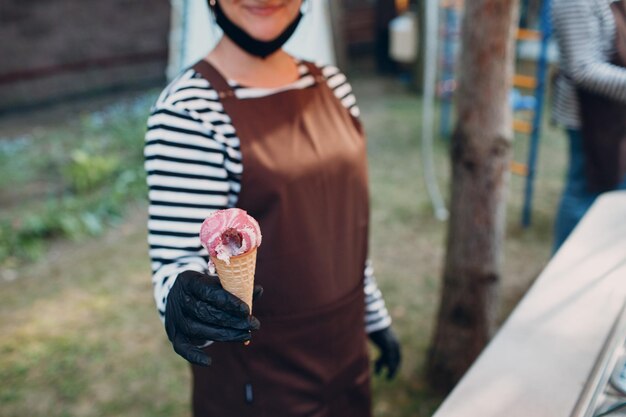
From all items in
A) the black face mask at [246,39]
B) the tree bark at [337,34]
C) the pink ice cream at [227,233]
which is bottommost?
the tree bark at [337,34]

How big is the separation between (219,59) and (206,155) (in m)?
0.32

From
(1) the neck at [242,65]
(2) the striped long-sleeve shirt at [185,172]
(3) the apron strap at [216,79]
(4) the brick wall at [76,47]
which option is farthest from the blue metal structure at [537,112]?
(4) the brick wall at [76,47]

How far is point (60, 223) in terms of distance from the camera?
17.5ft

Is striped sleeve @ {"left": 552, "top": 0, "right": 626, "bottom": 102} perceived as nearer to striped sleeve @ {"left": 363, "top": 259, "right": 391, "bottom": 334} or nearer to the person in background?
the person in background

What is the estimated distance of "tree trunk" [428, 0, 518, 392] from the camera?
2.72m

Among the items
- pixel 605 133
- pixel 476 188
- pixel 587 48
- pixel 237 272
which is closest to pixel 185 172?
pixel 237 272

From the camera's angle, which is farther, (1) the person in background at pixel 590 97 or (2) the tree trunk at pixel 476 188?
(1) the person in background at pixel 590 97

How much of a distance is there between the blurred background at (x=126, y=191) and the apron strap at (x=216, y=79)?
6.78 feet

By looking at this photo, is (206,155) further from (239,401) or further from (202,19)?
(202,19)

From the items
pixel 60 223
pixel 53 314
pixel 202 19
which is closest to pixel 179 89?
pixel 202 19

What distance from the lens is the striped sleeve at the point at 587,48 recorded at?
2.80 meters

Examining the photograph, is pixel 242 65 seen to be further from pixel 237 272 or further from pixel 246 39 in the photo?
pixel 237 272

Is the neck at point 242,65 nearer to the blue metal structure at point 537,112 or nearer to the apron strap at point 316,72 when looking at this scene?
the apron strap at point 316,72

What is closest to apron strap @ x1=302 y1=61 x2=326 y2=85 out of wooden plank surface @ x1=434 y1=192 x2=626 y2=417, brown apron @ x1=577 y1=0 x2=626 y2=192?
wooden plank surface @ x1=434 y1=192 x2=626 y2=417
